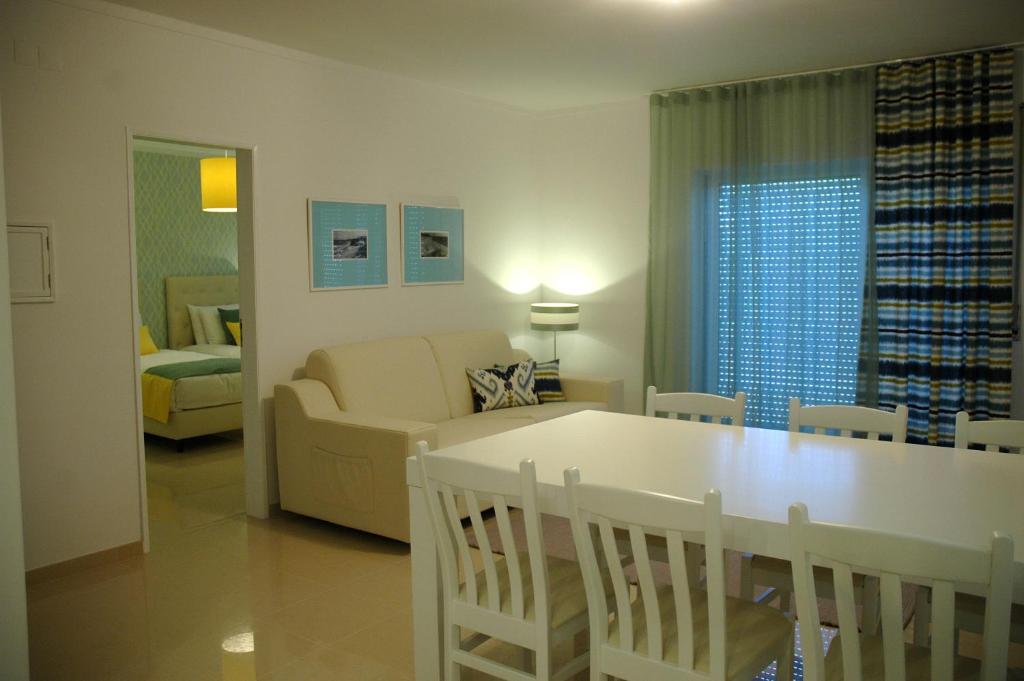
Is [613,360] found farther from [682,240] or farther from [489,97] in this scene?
[489,97]

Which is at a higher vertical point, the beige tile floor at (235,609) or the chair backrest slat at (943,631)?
the chair backrest slat at (943,631)

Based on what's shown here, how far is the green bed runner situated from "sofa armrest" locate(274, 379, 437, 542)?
5.68 ft

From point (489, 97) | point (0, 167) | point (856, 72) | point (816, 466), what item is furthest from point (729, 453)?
point (489, 97)

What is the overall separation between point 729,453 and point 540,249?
433cm

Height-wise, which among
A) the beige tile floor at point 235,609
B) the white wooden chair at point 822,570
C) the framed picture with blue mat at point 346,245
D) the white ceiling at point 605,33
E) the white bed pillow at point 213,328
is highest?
the white ceiling at point 605,33

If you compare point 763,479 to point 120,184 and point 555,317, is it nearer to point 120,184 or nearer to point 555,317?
point 120,184

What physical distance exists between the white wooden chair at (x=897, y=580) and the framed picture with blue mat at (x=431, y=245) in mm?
4190

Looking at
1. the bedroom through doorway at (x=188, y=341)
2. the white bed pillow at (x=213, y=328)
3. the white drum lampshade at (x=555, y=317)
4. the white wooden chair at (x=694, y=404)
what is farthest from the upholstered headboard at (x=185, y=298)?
the white wooden chair at (x=694, y=404)

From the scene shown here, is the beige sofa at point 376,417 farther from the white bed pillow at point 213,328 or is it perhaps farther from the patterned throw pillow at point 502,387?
the white bed pillow at point 213,328

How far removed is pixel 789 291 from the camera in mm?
5562

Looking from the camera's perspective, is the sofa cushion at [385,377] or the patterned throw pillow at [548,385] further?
the patterned throw pillow at [548,385]

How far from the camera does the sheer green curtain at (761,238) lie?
5.30m

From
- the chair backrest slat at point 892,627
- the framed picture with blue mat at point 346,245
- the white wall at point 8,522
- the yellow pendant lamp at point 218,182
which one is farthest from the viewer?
the yellow pendant lamp at point 218,182

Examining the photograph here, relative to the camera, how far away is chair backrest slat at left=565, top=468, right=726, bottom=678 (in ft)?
6.03
